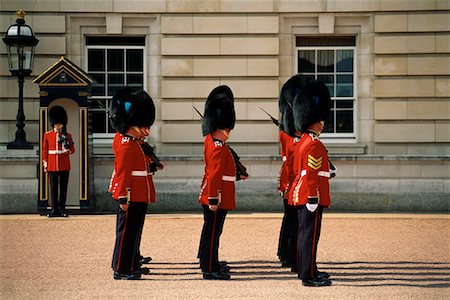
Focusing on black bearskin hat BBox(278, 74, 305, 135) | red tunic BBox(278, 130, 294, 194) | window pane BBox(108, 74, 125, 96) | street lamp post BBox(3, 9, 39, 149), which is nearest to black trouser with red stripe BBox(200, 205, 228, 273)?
red tunic BBox(278, 130, 294, 194)

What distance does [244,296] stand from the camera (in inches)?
292

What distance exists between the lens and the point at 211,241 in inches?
332

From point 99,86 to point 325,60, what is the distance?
3390 mm

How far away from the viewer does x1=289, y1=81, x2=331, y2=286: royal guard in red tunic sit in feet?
26.1

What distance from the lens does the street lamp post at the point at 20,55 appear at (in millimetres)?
14125

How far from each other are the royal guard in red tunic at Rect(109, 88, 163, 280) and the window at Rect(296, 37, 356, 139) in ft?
22.3

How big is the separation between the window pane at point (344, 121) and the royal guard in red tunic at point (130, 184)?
6.89 metres

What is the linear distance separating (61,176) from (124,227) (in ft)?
17.7

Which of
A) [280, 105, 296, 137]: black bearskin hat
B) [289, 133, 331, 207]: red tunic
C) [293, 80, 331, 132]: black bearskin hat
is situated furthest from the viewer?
[280, 105, 296, 137]: black bearskin hat

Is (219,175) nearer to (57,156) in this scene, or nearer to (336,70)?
(57,156)

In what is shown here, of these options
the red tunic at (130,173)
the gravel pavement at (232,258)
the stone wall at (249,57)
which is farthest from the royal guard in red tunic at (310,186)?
the stone wall at (249,57)

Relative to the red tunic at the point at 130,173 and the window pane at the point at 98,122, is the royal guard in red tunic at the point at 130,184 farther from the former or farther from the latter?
the window pane at the point at 98,122

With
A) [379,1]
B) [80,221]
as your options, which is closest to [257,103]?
[379,1]

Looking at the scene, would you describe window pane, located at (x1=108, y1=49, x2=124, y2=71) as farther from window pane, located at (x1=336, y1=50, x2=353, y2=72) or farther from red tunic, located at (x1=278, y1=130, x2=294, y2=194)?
red tunic, located at (x1=278, y1=130, x2=294, y2=194)
